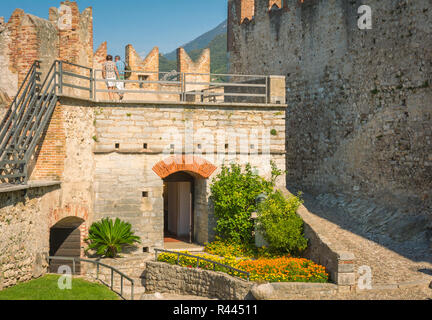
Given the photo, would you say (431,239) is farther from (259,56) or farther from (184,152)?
(259,56)

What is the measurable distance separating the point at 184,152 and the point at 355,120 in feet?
21.4

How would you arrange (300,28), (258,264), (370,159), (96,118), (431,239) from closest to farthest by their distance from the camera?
(258,264), (431,239), (96,118), (370,159), (300,28)

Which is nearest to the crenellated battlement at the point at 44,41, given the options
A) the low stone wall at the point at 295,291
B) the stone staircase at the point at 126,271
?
the stone staircase at the point at 126,271

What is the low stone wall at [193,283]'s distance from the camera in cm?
1307

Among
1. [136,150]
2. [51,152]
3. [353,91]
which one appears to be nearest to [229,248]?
[136,150]

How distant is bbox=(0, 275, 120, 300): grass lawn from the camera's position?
11179 millimetres

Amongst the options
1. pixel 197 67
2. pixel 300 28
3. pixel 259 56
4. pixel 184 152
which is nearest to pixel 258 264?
pixel 184 152

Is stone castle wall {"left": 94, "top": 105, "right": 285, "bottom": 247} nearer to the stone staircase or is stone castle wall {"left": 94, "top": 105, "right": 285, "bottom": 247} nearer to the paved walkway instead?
the stone staircase

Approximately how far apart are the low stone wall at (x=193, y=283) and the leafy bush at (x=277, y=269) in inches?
10.0

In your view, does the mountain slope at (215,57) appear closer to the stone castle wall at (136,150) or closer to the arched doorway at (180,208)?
the arched doorway at (180,208)

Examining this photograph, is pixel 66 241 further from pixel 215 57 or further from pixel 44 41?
pixel 215 57

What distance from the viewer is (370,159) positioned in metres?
18.2

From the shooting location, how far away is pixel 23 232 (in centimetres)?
1248

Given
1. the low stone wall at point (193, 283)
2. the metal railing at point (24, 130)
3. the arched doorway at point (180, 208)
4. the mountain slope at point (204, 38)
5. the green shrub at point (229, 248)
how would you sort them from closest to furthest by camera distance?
the metal railing at point (24, 130)
the low stone wall at point (193, 283)
the green shrub at point (229, 248)
the arched doorway at point (180, 208)
the mountain slope at point (204, 38)
